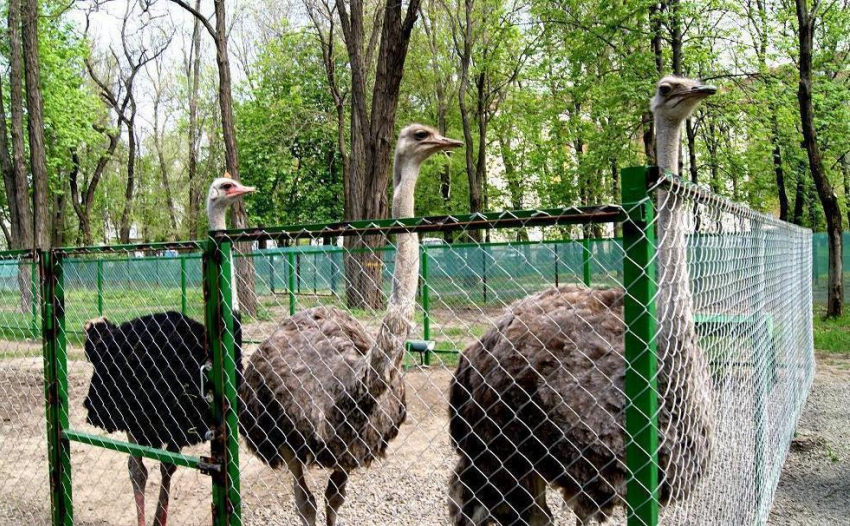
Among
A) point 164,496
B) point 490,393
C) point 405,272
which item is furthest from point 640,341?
point 164,496

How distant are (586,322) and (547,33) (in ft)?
49.3

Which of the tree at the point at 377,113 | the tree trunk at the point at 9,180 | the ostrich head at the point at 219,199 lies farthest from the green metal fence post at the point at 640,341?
the tree trunk at the point at 9,180

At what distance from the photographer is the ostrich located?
3.83 meters

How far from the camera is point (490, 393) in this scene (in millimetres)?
3102

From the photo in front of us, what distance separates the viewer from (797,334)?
6078 mm

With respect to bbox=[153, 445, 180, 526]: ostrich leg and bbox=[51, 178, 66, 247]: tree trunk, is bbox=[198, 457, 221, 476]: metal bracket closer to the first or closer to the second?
bbox=[153, 445, 180, 526]: ostrich leg

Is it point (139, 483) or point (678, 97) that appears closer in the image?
point (678, 97)

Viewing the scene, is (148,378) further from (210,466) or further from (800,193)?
(800,193)

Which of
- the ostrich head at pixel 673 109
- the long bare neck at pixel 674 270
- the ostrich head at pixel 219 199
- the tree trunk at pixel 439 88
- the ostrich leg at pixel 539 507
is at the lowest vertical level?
the ostrich leg at pixel 539 507

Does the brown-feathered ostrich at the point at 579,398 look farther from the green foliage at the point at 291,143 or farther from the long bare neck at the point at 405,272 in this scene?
the green foliage at the point at 291,143

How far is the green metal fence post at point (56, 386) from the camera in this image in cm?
332

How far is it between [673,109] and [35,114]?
12.8m

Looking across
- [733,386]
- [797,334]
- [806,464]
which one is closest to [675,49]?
[797,334]

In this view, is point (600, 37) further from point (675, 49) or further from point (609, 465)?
point (609, 465)
